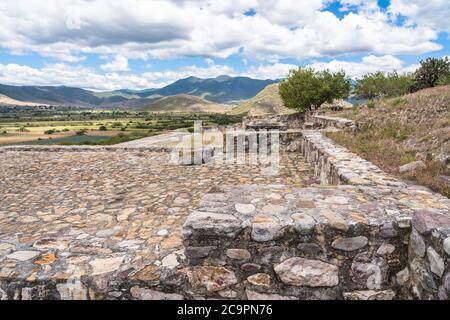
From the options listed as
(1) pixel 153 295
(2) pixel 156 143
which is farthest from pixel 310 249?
(2) pixel 156 143

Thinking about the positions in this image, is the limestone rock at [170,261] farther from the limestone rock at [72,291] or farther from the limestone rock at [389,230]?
the limestone rock at [389,230]

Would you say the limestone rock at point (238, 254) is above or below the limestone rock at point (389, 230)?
below

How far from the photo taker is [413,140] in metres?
7.29

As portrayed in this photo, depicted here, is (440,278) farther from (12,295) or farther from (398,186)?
(12,295)

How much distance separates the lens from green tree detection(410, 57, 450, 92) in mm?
26203

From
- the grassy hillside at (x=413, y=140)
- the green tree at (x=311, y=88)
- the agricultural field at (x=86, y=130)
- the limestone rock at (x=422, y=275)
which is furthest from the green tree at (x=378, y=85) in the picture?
the limestone rock at (x=422, y=275)

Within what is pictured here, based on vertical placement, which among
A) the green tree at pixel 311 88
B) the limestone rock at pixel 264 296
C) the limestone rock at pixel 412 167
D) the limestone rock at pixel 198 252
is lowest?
the limestone rock at pixel 264 296

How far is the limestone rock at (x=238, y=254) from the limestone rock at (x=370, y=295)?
90 centimetres

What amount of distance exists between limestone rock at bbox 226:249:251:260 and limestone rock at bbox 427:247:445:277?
1393mm

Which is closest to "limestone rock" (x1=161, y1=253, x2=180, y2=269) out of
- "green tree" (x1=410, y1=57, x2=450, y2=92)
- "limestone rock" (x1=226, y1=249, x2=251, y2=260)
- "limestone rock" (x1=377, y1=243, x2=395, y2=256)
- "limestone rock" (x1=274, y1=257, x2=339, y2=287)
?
"limestone rock" (x1=226, y1=249, x2=251, y2=260)

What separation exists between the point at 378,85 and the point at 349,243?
42.2 metres

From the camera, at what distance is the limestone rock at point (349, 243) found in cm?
260

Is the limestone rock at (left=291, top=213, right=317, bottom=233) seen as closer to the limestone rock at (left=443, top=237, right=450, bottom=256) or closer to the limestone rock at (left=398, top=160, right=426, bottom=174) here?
the limestone rock at (left=443, top=237, right=450, bottom=256)
